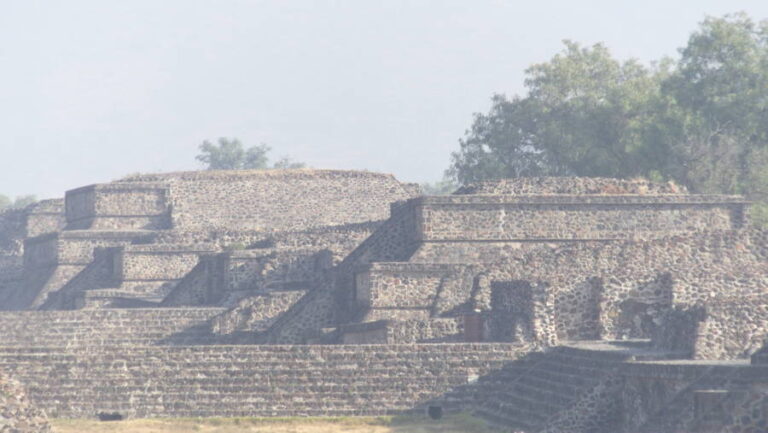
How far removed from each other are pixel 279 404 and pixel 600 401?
6.73m

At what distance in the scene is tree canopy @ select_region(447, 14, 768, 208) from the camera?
52.7 m

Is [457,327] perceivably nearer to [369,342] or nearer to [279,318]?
[369,342]

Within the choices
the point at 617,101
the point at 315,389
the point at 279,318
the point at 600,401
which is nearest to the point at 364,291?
the point at 279,318

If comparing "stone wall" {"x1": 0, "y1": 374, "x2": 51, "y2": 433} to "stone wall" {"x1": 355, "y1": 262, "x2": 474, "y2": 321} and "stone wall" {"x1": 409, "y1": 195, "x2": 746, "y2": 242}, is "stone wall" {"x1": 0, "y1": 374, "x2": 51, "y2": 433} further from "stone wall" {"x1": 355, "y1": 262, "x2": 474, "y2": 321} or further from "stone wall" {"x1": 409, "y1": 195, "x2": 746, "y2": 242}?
"stone wall" {"x1": 409, "y1": 195, "x2": 746, "y2": 242}

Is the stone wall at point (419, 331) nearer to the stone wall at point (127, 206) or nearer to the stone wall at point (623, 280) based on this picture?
the stone wall at point (623, 280)

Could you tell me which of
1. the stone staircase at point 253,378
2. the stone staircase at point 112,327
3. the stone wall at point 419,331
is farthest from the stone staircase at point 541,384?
the stone staircase at point 112,327

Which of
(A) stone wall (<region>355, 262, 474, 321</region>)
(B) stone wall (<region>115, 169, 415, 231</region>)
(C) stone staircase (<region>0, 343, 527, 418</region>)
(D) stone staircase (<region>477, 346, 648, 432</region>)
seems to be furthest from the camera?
(B) stone wall (<region>115, 169, 415, 231</region>)

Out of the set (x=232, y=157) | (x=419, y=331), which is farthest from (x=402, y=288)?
(x=232, y=157)

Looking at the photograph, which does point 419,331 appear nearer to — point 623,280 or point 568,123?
point 623,280

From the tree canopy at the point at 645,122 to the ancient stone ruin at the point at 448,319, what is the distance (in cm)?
942

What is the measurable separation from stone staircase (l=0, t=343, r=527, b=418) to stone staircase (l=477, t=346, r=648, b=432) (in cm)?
45

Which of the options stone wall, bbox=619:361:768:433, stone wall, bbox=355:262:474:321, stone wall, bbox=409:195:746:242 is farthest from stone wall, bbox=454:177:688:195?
stone wall, bbox=619:361:768:433

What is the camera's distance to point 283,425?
30.9 m

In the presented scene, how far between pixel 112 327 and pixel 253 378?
34.2ft
